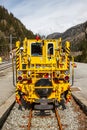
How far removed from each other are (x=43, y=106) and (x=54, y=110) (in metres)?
1.02

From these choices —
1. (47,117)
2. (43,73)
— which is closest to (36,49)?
(43,73)

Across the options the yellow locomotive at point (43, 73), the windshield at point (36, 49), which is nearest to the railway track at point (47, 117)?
the yellow locomotive at point (43, 73)

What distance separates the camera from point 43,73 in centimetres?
1414

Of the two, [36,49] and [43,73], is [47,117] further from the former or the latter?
[36,49]

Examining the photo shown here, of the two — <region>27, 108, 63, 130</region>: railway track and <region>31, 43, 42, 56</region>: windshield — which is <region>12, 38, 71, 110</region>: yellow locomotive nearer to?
<region>31, 43, 42, 56</region>: windshield

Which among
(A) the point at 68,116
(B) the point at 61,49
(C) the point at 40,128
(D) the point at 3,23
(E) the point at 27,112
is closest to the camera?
(C) the point at 40,128

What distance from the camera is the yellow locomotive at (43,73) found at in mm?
13539

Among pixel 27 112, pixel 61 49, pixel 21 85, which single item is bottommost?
pixel 27 112

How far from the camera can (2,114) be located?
1166 cm

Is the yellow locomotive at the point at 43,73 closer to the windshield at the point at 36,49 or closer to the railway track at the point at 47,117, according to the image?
the windshield at the point at 36,49

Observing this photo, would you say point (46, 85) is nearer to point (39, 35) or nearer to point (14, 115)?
point (14, 115)

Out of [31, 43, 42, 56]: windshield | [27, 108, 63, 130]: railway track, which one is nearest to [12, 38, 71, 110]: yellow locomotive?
[31, 43, 42, 56]: windshield

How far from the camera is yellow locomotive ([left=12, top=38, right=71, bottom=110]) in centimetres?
1354

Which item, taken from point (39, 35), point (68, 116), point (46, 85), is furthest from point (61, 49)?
point (68, 116)
